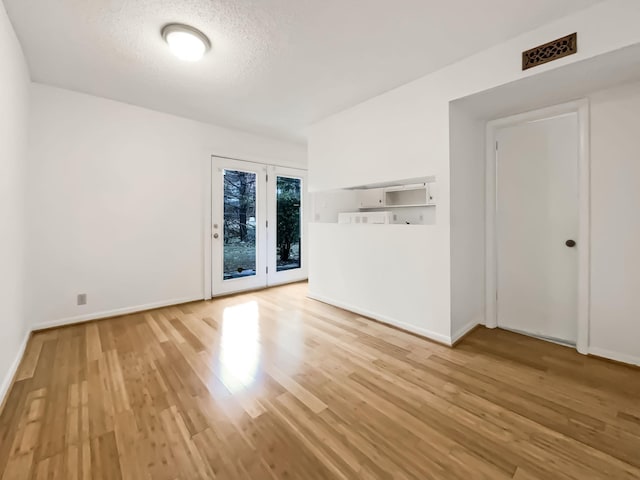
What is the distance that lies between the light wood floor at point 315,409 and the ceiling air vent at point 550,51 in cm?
233

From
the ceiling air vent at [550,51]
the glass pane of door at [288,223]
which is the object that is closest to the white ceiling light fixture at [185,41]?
the ceiling air vent at [550,51]

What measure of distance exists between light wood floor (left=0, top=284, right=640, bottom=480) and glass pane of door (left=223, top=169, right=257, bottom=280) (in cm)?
171

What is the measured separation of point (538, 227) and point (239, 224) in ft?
12.7

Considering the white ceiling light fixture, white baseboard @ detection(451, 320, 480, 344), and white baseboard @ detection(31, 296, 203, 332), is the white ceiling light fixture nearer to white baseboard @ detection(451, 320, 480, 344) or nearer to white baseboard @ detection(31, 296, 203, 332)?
white baseboard @ detection(31, 296, 203, 332)

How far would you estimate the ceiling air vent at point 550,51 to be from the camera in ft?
6.14

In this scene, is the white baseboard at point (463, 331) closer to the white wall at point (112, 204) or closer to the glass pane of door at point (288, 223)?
the glass pane of door at point (288, 223)

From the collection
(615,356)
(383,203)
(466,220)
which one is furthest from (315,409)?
(615,356)

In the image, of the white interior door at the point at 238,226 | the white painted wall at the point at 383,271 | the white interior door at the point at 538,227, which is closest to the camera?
the white interior door at the point at 538,227

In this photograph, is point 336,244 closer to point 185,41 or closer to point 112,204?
Result: point 185,41

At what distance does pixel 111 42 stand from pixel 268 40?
4.18 ft

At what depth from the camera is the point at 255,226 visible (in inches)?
180

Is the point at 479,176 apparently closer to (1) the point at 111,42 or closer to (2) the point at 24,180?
(1) the point at 111,42

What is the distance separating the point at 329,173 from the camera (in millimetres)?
3762

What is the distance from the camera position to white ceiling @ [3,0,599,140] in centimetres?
184
